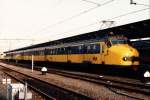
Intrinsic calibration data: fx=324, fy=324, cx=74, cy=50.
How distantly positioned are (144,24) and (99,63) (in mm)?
5002

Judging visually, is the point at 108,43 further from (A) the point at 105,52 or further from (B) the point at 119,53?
(B) the point at 119,53

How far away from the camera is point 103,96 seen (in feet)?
47.3

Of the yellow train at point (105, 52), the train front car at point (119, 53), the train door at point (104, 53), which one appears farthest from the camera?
the train door at point (104, 53)

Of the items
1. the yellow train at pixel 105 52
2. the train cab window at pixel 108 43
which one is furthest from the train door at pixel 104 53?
the train cab window at pixel 108 43

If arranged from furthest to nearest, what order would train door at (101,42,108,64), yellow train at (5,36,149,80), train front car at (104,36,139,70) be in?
train door at (101,42,108,64) → yellow train at (5,36,149,80) → train front car at (104,36,139,70)

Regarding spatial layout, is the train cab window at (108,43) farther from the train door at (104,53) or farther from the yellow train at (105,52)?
A: the train door at (104,53)

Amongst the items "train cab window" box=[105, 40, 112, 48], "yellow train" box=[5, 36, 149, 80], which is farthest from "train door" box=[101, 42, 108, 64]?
"train cab window" box=[105, 40, 112, 48]

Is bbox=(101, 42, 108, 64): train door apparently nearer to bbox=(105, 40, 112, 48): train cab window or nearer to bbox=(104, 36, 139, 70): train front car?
bbox=(104, 36, 139, 70): train front car

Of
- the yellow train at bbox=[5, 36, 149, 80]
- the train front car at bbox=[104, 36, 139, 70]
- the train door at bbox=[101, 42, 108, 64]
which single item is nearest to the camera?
the train front car at bbox=[104, 36, 139, 70]

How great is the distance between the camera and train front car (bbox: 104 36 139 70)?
75.5 ft

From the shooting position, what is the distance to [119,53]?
23.1m

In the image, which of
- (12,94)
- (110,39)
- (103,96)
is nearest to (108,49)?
(110,39)

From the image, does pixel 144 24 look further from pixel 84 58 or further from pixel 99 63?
pixel 84 58

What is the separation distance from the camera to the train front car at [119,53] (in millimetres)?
23000
